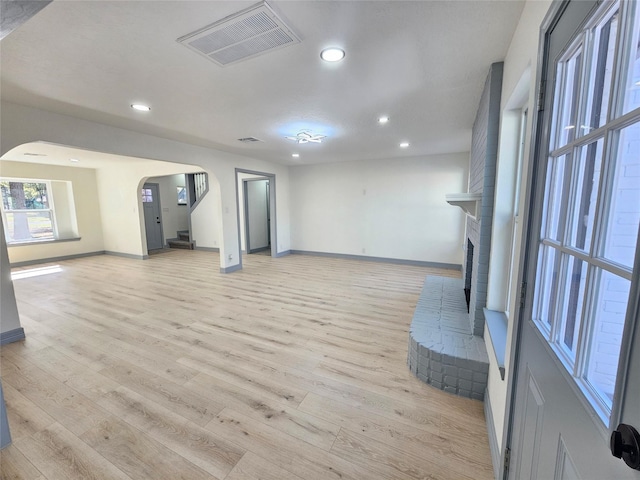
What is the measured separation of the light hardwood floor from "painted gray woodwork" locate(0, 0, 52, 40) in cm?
237

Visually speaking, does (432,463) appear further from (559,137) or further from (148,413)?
(148,413)

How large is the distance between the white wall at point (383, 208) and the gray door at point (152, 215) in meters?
4.67

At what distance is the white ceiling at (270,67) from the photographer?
1.56m

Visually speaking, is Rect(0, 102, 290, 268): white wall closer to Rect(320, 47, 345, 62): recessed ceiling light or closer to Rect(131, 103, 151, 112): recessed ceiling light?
Rect(131, 103, 151, 112): recessed ceiling light

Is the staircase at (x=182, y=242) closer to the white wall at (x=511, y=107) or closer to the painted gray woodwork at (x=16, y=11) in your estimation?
the painted gray woodwork at (x=16, y=11)

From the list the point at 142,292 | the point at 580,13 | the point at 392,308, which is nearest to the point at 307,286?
the point at 392,308

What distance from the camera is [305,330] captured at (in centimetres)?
314

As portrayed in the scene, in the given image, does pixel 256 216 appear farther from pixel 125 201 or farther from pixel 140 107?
pixel 140 107

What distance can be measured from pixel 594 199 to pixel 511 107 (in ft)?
4.74

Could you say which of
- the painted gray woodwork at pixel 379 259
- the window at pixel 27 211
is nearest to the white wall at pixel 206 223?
the painted gray woodwork at pixel 379 259

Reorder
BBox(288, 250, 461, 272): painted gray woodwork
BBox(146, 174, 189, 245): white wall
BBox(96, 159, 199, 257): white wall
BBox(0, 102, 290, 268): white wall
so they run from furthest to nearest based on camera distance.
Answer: BBox(146, 174, 189, 245): white wall < BBox(96, 159, 199, 257): white wall < BBox(288, 250, 461, 272): painted gray woodwork < BBox(0, 102, 290, 268): white wall

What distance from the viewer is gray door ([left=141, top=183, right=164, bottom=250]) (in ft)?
27.7

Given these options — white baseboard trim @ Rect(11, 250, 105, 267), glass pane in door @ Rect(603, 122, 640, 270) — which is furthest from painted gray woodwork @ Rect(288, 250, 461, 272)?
glass pane in door @ Rect(603, 122, 640, 270)

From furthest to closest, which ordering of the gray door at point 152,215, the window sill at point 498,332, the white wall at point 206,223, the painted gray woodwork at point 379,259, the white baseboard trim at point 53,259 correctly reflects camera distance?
the gray door at point 152,215 → the white wall at point 206,223 → the white baseboard trim at point 53,259 → the painted gray woodwork at point 379,259 → the window sill at point 498,332
